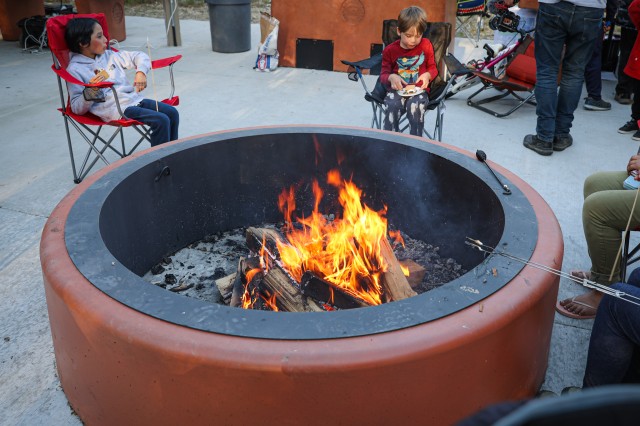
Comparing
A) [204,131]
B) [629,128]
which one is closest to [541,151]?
[629,128]

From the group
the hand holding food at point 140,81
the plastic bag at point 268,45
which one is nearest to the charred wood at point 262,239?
the hand holding food at point 140,81

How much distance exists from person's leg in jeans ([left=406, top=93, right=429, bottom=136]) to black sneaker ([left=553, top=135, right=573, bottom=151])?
1.41 m

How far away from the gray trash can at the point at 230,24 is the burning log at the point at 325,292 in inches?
267

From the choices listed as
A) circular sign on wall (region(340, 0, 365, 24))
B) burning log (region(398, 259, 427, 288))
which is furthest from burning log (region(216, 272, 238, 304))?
circular sign on wall (region(340, 0, 365, 24))

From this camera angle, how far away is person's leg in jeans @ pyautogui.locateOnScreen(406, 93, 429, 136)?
4578 mm

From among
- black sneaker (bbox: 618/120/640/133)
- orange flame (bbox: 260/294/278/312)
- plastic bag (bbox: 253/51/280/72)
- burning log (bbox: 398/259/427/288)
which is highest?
plastic bag (bbox: 253/51/280/72)

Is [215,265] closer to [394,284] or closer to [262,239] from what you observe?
[262,239]

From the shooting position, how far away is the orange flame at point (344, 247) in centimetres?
273

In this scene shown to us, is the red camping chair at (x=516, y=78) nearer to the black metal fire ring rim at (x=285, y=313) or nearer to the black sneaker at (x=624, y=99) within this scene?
the black sneaker at (x=624, y=99)

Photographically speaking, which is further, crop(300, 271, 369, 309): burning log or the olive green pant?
the olive green pant

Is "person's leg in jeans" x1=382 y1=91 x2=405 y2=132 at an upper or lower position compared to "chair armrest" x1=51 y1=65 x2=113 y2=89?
lower

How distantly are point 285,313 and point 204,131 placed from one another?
13.0ft

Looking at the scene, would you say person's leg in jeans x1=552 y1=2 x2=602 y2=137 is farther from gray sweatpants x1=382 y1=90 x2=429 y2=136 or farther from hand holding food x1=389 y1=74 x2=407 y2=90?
hand holding food x1=389 y1=74 x2=407 y2=90

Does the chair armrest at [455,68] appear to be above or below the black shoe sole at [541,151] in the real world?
above
